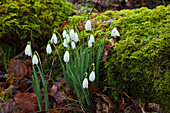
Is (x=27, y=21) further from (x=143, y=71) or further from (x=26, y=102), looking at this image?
(x=143, y=71)

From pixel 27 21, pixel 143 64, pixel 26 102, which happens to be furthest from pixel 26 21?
pixel 143 64

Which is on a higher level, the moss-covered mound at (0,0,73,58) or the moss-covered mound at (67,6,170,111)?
the moss-covered mound at (0,0,73,58)

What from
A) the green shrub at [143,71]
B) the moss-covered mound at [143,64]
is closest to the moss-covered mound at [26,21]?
the moss-covered mound at [143,64]

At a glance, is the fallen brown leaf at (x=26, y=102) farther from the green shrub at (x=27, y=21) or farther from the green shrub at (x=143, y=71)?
the green shrub at (x=27, y=21)

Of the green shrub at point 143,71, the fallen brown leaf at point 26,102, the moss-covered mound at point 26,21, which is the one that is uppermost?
the moss-covered mound at point 26,21

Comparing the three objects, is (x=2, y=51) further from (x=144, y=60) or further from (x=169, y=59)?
(x=169, y=59)

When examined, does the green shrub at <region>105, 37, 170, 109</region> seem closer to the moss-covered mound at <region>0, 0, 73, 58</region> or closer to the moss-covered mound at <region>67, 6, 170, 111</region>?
the moss-covered mound at <region>67, 6, 170, 111</region>

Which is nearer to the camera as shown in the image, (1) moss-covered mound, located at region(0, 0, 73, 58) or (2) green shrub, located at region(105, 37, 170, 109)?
(2) green shrub, located at region(105, 37, 170, 109)

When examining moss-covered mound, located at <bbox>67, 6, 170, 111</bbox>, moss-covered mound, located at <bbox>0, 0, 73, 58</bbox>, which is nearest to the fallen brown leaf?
moss-covered mound, located at <bbox>67, 6, 170, 111</bbox>
